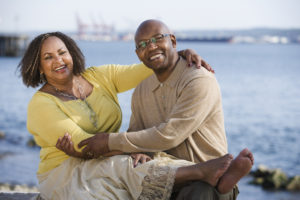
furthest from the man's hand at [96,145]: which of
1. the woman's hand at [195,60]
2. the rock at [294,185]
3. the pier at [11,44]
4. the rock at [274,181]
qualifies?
the pier at [11,44]

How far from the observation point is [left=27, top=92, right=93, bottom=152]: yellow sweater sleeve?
9.52 feet

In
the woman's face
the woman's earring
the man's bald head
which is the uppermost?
the man's bald head

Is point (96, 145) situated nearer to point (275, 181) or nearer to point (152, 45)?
point (152, 45)

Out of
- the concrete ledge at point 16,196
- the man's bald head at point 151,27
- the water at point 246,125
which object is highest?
the man's bald head at point 151,27

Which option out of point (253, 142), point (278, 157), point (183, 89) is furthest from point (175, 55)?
point (253, 142)

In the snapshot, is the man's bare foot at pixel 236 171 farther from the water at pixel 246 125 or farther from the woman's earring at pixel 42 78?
the water at pixel 246 125

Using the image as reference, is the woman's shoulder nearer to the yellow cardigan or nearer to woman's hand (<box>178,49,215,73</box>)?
the yellow cardigan

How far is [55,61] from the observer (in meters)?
3.16

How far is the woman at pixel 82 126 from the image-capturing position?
2568 millimetres

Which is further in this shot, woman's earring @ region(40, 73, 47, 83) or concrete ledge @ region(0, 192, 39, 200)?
concrete ledge @ region(0, 192, 39, 200)

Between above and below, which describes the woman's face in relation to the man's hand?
above

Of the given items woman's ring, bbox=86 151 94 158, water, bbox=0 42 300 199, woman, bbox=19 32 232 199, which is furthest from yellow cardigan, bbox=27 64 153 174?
water, bbox=0 42 300 199

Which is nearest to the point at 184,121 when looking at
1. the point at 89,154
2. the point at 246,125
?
the point at 89,154

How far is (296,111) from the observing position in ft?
71.1
